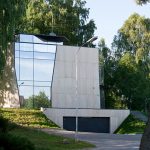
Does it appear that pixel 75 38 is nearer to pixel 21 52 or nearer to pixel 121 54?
pixel 121 54

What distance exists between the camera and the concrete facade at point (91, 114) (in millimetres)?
47969

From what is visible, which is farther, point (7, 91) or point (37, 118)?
point (7, 91)

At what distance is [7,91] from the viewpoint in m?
49.7

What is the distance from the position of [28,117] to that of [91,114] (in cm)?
974

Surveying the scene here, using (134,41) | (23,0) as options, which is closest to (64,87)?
(134,41)

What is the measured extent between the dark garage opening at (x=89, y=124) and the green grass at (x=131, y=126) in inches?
63.7

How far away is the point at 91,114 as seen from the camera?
166ft

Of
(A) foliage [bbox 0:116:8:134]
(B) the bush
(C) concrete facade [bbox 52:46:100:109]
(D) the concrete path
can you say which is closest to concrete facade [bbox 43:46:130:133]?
(C) concrete facade [bbox 52:46:100:109]

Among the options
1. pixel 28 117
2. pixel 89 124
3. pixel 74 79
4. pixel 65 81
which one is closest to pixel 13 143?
pixel 28 117

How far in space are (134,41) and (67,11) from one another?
Answer: 41.7 feet

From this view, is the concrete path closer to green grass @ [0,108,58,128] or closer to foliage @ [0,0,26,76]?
green grass @ [0,108,58,128]

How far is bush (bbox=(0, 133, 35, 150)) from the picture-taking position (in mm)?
9163

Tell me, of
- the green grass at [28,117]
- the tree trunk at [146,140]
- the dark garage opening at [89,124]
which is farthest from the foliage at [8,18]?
the dark garage opening at [89,124]

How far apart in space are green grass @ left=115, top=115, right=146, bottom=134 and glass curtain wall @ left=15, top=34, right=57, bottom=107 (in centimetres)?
903
